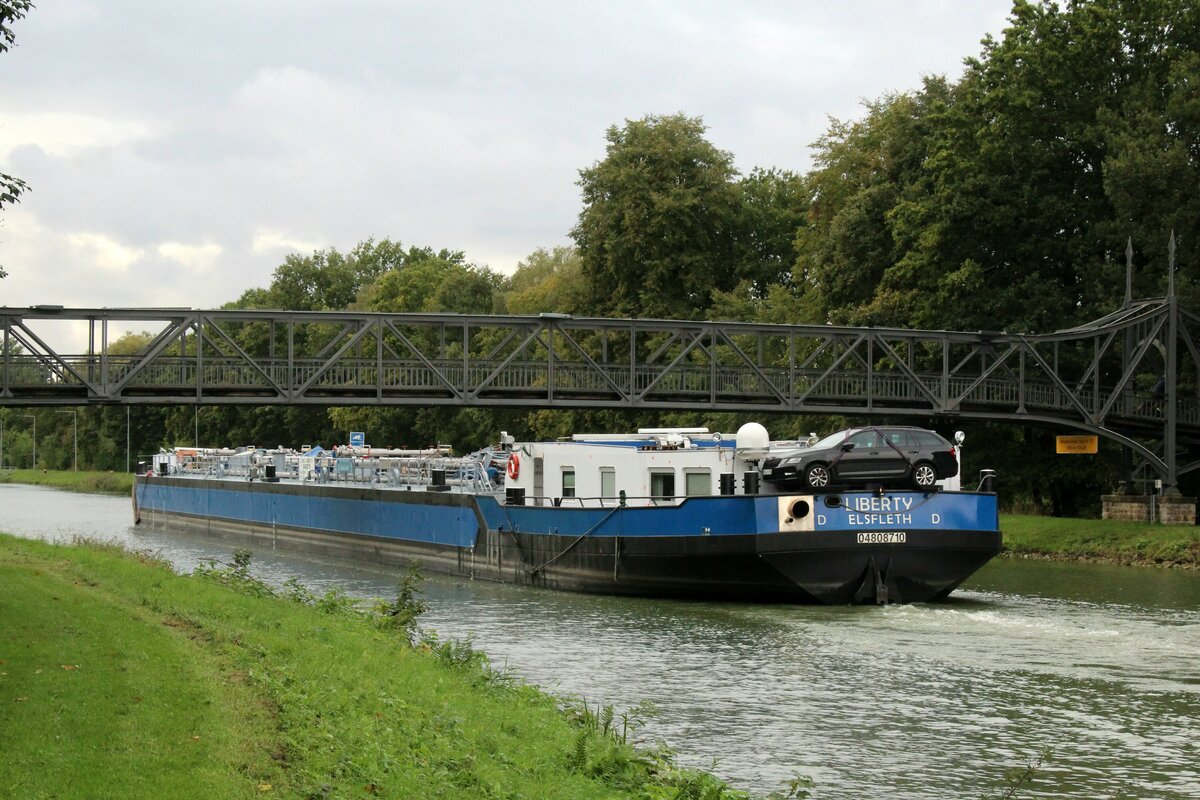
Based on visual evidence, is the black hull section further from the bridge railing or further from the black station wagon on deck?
the bridge railing

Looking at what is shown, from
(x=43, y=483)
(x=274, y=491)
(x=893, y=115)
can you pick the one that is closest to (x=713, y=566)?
(x=274, y=491)

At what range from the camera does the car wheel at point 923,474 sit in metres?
32.5

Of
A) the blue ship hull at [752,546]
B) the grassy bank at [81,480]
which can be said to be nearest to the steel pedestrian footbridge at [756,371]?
the blue ship hull at [752,546]

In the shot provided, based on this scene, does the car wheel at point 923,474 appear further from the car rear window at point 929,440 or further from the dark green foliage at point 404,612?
the dark green foliage at point 404,612

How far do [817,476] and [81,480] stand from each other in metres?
107

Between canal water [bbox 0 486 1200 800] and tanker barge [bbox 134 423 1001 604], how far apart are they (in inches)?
28.9

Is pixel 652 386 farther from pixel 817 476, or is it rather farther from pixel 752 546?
pixel 752 546

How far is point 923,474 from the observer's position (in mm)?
32594

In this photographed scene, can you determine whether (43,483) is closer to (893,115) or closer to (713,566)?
(893,115)

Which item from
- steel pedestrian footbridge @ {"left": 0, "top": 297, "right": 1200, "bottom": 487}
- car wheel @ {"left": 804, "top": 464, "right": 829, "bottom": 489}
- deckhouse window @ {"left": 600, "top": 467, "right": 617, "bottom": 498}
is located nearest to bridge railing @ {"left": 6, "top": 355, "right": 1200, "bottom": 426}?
steel pedestrian footbridge @ {"left": 0, "top": 297, "right": 1200, "bottom": 487}

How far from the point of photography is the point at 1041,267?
187 ft

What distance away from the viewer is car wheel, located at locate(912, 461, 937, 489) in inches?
1278

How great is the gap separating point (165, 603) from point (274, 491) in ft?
128

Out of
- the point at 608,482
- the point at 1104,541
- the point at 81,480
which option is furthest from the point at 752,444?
the point at 81,480
